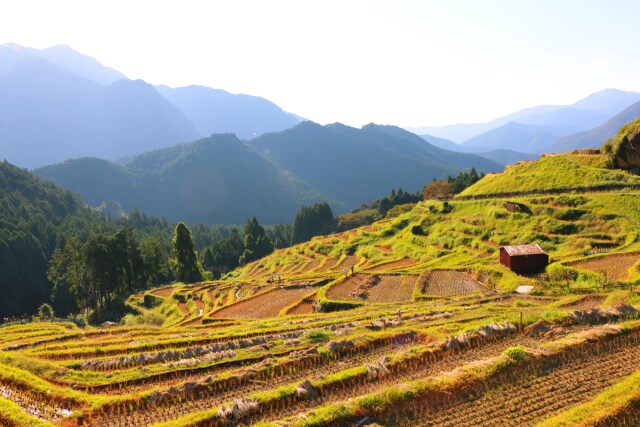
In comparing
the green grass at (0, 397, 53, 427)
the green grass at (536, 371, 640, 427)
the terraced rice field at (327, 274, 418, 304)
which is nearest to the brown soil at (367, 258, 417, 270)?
the terraced rice field at (327, 274, 418, 304)

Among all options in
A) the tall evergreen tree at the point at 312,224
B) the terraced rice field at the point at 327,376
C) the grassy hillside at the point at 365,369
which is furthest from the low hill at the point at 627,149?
the tall evergreen tree at the point at 312,224

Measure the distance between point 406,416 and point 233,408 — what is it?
6.82 meters

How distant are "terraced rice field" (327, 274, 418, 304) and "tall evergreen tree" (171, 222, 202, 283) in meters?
50.1

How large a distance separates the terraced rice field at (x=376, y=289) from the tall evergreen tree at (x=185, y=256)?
50.1m

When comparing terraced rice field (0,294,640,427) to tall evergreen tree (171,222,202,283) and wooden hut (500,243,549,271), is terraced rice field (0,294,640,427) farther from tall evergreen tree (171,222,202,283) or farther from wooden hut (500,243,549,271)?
tall evergreen tree (171,222,202,283)

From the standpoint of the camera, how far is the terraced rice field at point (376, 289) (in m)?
47.2

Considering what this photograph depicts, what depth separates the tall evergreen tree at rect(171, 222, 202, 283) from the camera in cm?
9188

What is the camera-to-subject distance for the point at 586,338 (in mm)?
19812

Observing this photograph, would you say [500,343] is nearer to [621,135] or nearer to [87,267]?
[621,135]

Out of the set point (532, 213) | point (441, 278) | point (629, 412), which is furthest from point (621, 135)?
point (629, 412)

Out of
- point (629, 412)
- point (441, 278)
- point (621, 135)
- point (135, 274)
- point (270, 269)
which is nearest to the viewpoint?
point (629, 412)

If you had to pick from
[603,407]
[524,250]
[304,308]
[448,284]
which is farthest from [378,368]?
[524,250]

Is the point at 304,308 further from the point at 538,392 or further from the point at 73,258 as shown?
the point at 73,258

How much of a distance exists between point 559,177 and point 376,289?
51.5m
